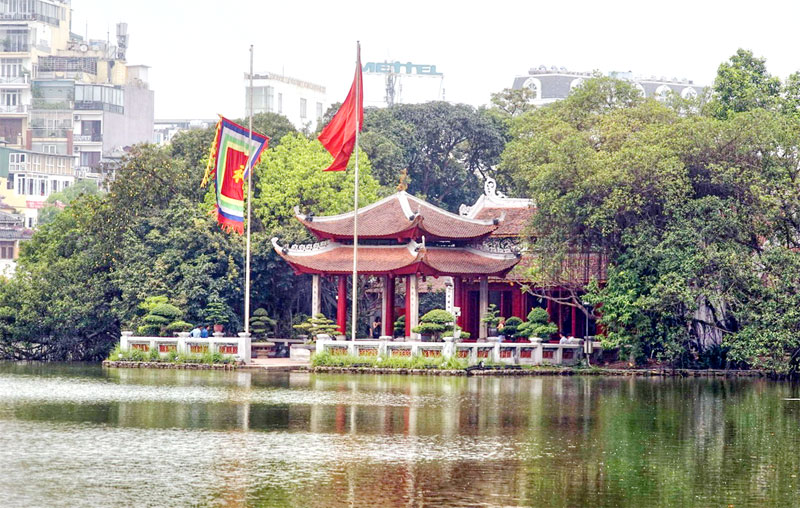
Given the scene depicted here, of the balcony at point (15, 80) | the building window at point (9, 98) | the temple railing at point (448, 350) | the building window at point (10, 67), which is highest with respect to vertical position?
the building window at point (10, 67)

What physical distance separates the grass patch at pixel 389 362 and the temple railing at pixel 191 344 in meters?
2.92

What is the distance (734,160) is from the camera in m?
52.5

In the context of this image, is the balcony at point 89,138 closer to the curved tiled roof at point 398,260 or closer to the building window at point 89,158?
the building window at point 89,158

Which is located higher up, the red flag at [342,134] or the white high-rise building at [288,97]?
the white high-rise building at [288,97]

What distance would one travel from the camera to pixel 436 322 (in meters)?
53.6

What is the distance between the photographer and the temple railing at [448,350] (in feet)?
170

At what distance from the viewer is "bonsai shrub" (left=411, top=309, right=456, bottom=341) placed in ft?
174

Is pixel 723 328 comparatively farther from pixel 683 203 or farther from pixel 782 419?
pixel 782 419

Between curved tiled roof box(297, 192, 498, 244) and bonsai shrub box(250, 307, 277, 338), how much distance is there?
3.82m

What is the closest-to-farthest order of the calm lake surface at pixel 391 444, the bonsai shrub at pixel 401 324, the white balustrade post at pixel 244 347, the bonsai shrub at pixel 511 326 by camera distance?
the calm lake surface at pixel 391 444 < the white balustrade post at pixel 244 347 < the bonsai shrub at pixel 511 326 < the bonsai shrub at pixel 401 324

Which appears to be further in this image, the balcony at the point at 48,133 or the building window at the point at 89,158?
the building window at the point at 89,158

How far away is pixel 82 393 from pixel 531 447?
16065 mm

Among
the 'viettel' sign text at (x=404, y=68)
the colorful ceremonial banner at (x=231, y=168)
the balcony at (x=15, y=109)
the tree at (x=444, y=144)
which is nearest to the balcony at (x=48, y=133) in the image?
the balcony at (x=15, y=109)

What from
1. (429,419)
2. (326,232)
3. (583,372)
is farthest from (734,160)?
(429,419)
